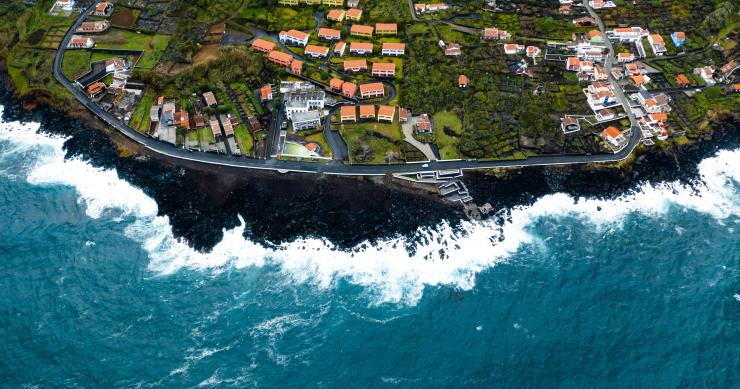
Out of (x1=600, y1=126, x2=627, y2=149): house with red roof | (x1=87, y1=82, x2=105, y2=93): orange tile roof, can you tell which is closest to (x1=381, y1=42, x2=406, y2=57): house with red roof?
(x1=600, y1=126, x2=627, y2=149): house with red roof

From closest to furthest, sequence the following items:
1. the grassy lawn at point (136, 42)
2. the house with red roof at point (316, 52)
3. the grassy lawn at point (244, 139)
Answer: the grassy lawn at point (244, 139)
the house with red roof at point (316, 52)
the grassy lawn at point (136, 42)

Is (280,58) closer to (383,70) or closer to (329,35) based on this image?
(329,35)

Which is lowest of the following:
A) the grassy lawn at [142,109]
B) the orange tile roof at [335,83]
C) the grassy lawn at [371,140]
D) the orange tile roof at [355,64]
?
the grassy lawn at [371,140]

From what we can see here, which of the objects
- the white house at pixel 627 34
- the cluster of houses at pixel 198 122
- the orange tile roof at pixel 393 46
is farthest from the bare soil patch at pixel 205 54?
the white house at pixel 627 34

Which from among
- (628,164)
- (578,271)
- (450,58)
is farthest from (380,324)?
(450,58)

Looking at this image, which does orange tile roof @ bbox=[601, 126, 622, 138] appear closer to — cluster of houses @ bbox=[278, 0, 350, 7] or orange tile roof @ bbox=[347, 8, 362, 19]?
orange tile roof @ bbox=[347, 8, 362, 19]

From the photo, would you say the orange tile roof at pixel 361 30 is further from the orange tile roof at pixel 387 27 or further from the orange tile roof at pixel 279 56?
the orange tile roof at pixel 279 56
